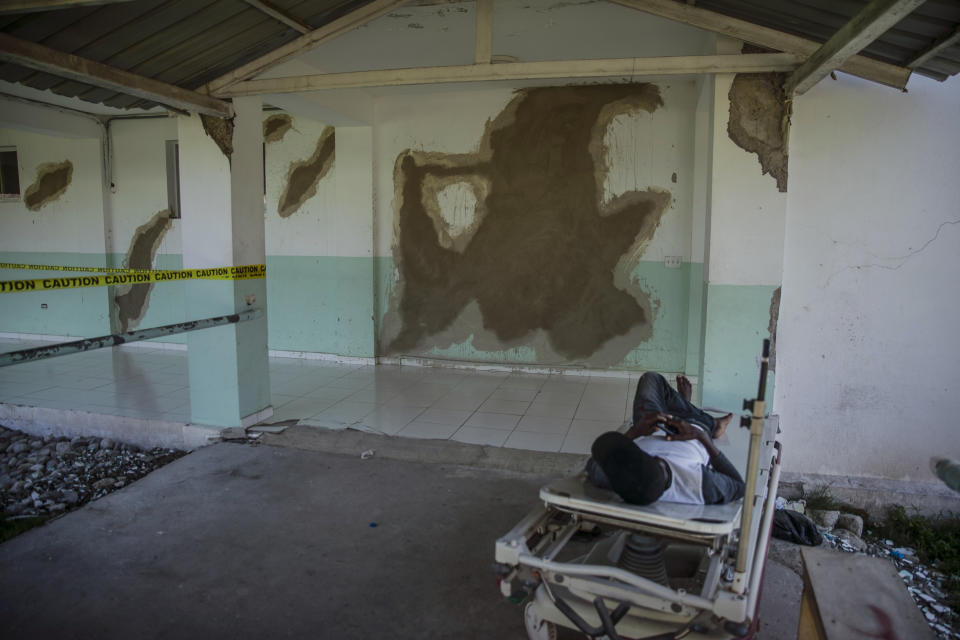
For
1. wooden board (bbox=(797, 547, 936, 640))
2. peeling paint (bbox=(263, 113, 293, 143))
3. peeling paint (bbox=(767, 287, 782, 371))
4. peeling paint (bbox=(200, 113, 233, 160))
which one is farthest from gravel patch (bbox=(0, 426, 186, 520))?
peeling paint (bbox=(767, 287, 782, 371))

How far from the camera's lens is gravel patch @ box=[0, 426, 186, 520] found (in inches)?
147

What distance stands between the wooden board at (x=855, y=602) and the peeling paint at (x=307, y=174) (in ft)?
18.7

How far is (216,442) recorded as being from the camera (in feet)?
14.5

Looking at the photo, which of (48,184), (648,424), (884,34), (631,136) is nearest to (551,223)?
(631,136)

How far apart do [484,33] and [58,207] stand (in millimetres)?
6372

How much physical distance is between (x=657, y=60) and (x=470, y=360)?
3.65 meters

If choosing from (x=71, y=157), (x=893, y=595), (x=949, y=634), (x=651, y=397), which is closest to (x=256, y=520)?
(x=651, y=397)

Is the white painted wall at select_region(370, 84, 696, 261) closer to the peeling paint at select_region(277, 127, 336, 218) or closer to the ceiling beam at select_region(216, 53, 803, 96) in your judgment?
the peeling paint at select_region(277, 127, 336, 218)

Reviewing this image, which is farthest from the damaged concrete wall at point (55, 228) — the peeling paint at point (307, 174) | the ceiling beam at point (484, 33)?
the ceiling beam at point (484, 33)

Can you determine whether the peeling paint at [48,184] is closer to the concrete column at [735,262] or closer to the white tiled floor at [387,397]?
the white tiled floor at [387,397]

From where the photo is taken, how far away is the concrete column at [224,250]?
4.32 m

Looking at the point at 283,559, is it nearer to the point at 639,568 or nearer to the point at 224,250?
the point at 639,568

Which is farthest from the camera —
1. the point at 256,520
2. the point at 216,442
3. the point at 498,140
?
the point at 498,140

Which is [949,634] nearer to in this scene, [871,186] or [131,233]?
[871,186]
